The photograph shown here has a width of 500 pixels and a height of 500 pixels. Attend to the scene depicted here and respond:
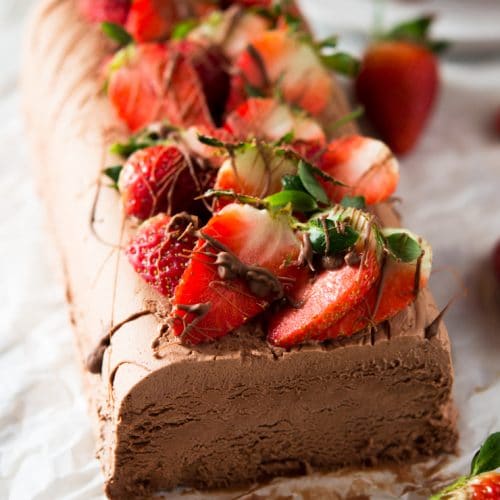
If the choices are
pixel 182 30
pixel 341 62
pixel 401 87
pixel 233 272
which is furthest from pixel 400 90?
pixel 233 272

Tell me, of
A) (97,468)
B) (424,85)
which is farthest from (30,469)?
(424,85)

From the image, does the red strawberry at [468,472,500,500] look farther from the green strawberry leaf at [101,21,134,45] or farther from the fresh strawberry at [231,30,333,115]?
the green strawberry leaf at [101,21,134,45]

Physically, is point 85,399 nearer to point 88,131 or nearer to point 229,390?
point 229,390

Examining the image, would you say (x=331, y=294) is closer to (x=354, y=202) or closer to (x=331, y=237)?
(x=331, y=237)

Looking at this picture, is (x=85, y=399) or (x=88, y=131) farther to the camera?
(x=88, y=131)

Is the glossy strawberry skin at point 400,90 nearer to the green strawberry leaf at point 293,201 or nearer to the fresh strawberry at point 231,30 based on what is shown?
the fresh strawberry at point 231,30

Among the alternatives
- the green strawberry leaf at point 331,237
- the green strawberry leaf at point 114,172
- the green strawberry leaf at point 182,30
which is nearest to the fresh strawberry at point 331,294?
the green strawberry leaf at point 331,237
